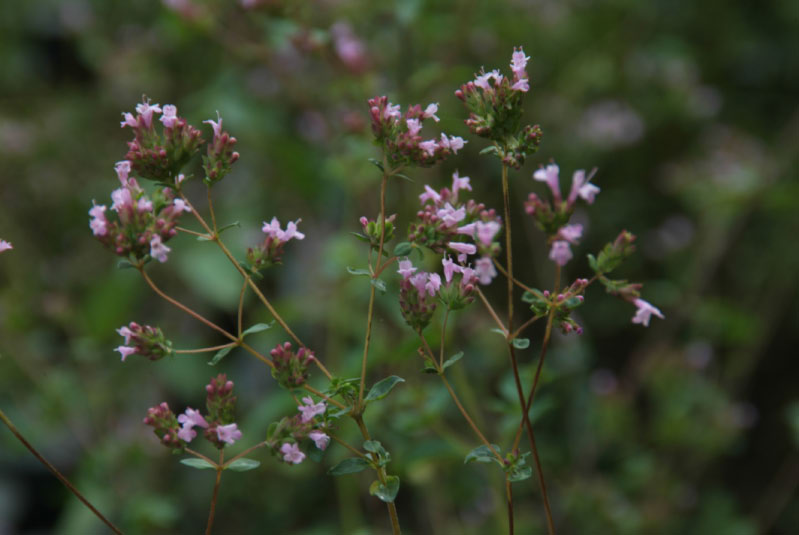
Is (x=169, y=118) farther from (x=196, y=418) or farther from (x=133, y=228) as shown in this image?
(x=196, y=418)

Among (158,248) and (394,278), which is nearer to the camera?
(158,248)

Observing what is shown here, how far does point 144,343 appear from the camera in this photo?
33.1 inches

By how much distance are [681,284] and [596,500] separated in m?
0.87

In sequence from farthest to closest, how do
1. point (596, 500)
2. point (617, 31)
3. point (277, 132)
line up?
point (617, 31) < point (277, 132) < point (596, 500)

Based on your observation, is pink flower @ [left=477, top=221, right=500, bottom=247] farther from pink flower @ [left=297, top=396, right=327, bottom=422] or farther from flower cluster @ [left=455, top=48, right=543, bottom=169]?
pink flower @ [left=297, top=396, right=327, bottom=422]

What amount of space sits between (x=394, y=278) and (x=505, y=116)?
39.6 inches

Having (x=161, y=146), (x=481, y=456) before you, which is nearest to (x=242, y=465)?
(x=481, y=456)

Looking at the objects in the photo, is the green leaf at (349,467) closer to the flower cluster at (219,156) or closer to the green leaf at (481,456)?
the green leaf at (481,456)

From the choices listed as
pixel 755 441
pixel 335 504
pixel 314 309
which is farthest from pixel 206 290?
pixel 755 441

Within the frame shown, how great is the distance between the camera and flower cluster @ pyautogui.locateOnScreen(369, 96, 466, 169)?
87 centimetres

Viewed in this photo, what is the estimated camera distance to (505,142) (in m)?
0.84

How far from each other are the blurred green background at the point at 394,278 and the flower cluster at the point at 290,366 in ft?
1.69

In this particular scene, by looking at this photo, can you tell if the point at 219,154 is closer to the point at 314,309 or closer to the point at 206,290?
the point at 314,309

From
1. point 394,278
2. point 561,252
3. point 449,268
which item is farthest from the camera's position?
point 394,278
